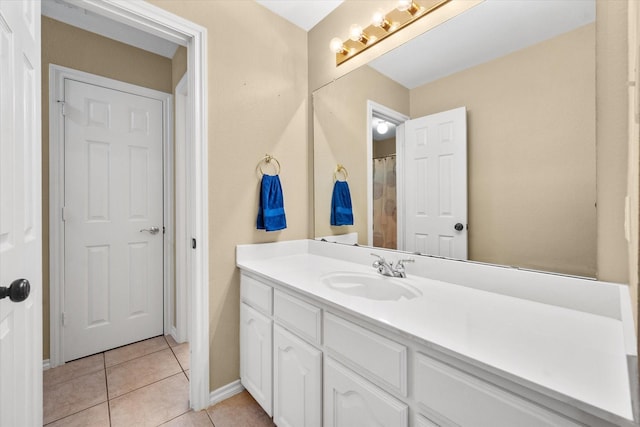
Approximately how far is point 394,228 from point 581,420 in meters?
1.03

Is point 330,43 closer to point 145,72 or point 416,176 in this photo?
point 416,176

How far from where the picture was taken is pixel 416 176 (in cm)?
135

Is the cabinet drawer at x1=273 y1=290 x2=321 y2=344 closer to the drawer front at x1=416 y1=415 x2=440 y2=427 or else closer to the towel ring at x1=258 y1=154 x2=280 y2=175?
the drawer front at x1=416 y1=415 x2=440 y2=427

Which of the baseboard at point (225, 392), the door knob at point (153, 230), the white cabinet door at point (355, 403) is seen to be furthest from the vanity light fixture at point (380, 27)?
the baseboard at point (225, 392)

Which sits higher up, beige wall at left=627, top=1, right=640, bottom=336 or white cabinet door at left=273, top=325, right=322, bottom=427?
beige wall at left=627, top=1, right=640, bottom=336

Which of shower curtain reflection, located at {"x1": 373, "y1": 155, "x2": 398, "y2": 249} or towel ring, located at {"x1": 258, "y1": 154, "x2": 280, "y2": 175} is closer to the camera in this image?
shower curtain reflection, located at {"x1": 373, "y1": 155, "x2": 398, "y2": 249}

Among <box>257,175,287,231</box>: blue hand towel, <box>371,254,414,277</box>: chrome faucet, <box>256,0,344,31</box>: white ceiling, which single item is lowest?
<box>371,254,414,277</box>: chrome faucet

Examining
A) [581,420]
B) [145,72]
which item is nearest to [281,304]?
[581,420]

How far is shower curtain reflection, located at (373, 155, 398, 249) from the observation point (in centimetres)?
148

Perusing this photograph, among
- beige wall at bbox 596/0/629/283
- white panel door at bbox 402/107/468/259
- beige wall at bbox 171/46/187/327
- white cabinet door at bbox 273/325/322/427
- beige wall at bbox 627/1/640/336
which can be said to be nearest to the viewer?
beige wall at bbox 627/1/640/336

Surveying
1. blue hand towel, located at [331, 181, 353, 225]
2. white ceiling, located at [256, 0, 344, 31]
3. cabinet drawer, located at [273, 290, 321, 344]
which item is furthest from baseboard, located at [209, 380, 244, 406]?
white ceiling, located at [256, 0, 344, 31]

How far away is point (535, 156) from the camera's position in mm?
972

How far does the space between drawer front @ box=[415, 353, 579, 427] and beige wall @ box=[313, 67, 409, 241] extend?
0.97 meters

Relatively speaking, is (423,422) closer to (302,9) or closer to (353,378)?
(353,378)
